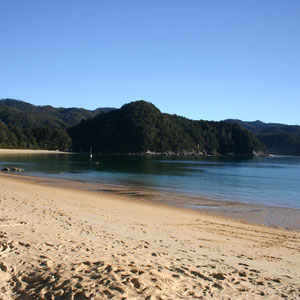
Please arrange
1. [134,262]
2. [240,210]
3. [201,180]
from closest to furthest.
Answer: [134,262]
[240,210]
[201,180]

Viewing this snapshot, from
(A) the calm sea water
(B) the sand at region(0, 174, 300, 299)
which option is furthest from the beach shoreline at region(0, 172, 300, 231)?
(B) the sand at region(0, 174, 300, 299)

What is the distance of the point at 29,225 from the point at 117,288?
5.51 m

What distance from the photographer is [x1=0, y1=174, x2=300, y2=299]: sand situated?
217 inches

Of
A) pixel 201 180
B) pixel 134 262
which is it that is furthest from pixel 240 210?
pixel 201 180

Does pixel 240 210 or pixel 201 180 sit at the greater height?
pixel 240 210

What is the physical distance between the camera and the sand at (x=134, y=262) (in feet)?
18.1

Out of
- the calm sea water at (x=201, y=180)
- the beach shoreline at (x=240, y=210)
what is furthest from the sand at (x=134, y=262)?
the calm sea water at (x=201, y=180)

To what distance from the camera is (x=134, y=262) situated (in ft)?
22.3

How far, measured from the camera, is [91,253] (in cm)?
733

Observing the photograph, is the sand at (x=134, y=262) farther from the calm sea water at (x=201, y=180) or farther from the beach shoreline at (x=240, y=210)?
the calm sea water at (x=201, y=180)

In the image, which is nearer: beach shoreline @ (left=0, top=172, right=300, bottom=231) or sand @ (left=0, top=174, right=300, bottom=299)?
sand @ (left=0, top=174, right=300, bottom=299)

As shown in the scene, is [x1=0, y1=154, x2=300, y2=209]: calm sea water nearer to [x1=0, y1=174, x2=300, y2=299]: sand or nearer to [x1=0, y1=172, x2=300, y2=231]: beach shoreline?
[x1=0, y1=172, x2=300, y2=231]: beach shoreline

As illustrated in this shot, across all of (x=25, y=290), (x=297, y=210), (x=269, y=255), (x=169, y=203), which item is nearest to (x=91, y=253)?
(x=25, y=290)

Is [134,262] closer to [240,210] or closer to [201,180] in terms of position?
[240,210]
